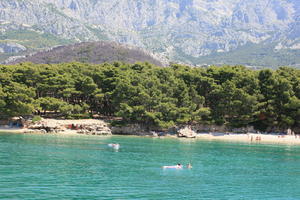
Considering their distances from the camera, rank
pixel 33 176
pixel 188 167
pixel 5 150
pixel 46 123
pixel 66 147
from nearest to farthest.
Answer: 1. pixel 33 176
2. pixel 188 167
3. pixel 5 150
4. pixel 66 147
5. pixel 46 123

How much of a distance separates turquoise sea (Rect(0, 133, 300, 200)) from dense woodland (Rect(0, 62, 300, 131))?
2415 centimetres

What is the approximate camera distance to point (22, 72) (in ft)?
279

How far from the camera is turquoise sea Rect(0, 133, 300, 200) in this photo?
28.5m

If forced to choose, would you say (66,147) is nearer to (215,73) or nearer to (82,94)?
(82,94)

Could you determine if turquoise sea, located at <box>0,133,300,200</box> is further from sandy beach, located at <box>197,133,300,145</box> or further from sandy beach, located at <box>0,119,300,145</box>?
sandy beach, located at <box>197,133,300,145</box>

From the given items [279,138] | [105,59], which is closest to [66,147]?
[279,138]

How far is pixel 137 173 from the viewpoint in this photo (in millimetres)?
36312

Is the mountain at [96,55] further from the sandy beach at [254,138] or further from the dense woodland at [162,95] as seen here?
the sandy beach at [254,138]

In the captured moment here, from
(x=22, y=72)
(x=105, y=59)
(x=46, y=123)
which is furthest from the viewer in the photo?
(x=105, y=59)

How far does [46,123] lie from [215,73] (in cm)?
3823

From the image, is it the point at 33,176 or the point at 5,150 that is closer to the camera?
the point at 33,176

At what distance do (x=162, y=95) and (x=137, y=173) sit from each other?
46.2 meters

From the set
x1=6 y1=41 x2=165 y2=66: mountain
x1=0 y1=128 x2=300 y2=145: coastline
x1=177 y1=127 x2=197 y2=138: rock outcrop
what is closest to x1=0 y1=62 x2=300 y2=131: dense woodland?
x1=177 y1=127 x2=197 y2=138: rock outcrop

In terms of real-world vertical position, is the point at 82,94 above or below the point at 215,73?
below
